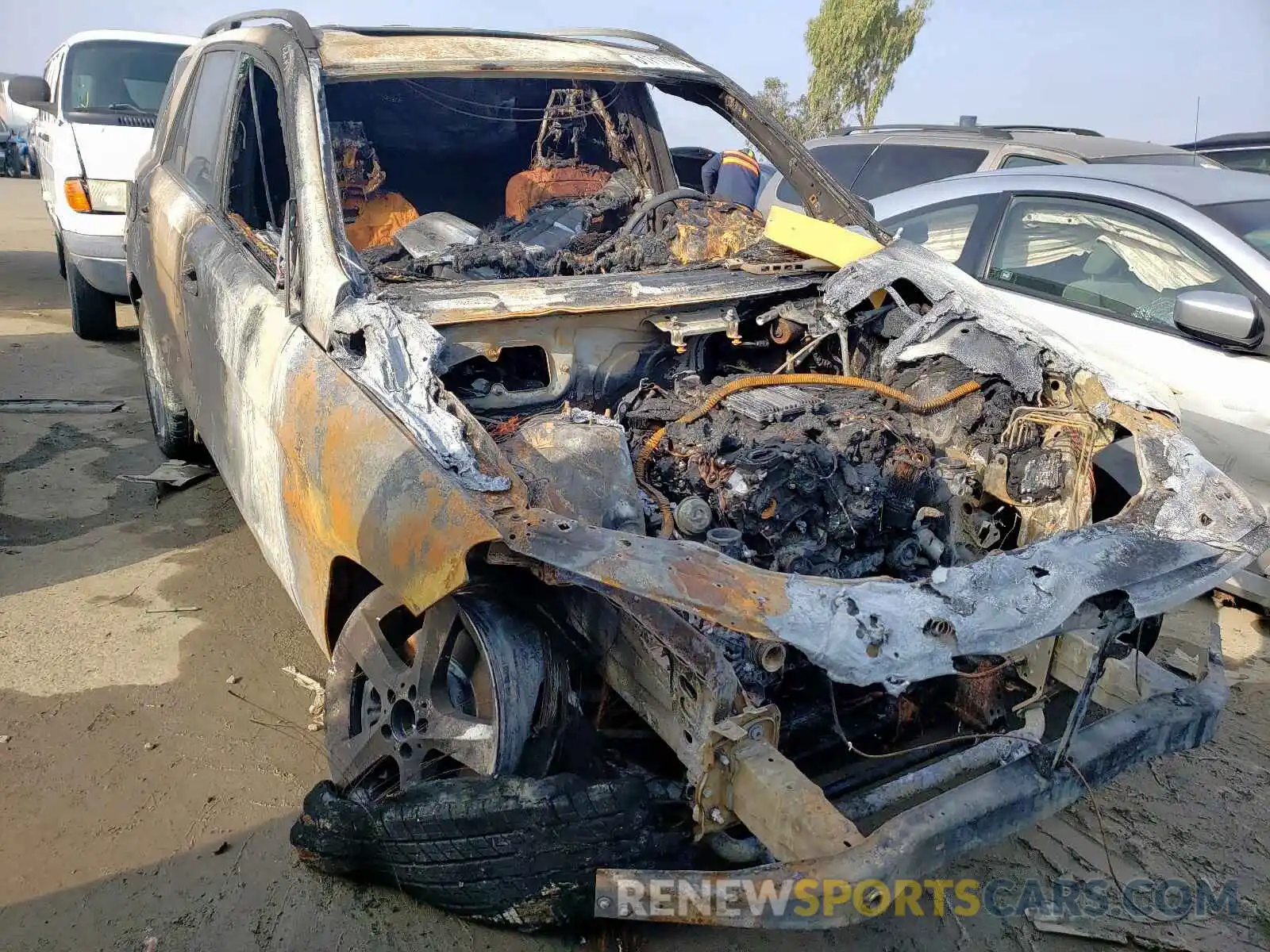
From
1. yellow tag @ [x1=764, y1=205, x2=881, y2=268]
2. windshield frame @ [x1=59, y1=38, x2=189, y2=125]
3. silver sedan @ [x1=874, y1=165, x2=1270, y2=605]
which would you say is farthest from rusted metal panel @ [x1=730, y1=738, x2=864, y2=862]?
windshield frame @ [x1=59, y1=38, x2=189, y2=125]

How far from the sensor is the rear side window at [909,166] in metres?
6.68

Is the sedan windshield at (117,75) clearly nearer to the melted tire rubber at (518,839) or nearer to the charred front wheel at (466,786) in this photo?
the charred front wheel at (466,786)

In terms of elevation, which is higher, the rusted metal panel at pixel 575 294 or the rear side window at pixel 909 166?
the rear side window at pixel 909 166

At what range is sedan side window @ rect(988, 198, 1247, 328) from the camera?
3945 mm

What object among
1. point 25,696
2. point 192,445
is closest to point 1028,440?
point 25,696

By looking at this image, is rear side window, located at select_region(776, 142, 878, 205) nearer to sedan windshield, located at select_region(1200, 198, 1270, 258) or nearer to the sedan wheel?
sedan windshield, located at select_region(1200, 198, 1270, 258)

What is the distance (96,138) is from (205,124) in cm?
340

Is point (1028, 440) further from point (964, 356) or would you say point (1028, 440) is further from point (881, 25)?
point (881, 25)

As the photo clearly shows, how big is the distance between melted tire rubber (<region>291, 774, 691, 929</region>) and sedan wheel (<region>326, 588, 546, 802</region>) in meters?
0.10

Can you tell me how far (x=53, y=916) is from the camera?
7.32 ft

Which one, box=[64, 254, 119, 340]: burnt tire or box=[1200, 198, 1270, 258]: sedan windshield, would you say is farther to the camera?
box=[64, 254, 119, 340]: burnt tire

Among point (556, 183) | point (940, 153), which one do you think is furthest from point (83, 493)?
point (940, 153)

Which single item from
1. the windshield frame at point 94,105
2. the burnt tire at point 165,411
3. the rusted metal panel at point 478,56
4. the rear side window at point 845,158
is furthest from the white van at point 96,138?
the rear side window at point 845,158

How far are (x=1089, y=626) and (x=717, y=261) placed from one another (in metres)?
1.99
